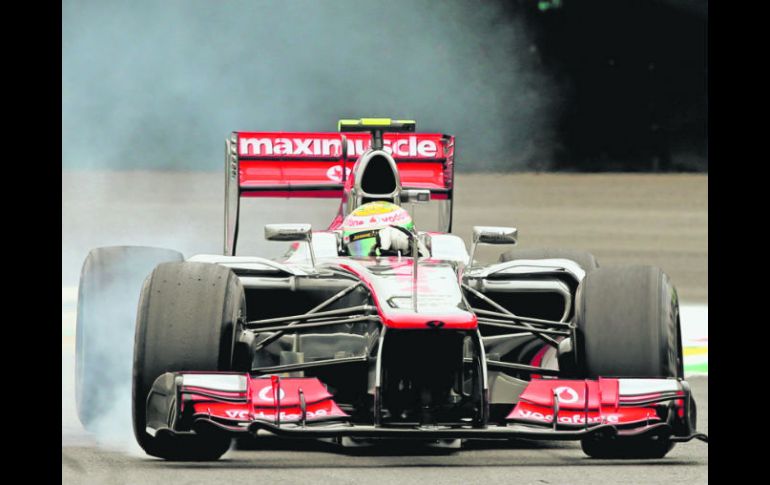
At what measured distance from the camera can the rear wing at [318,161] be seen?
475 inches

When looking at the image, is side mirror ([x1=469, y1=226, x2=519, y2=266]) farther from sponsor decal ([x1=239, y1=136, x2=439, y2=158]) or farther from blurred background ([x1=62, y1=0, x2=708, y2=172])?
blurred background ([x1=62, y1=0, x2=708, y2=172])

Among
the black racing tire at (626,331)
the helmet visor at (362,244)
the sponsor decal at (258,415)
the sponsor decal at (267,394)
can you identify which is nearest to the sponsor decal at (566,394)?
the black racing tire at (626,331)

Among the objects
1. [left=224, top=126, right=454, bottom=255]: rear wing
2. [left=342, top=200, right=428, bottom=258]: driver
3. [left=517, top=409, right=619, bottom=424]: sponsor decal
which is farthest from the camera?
[left=224, top=126, right=454, bottom=255]: rear wing

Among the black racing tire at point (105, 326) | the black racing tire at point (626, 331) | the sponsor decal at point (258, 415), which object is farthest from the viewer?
the black racing tire at point (105, 326)

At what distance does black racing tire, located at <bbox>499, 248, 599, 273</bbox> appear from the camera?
36.6 feet

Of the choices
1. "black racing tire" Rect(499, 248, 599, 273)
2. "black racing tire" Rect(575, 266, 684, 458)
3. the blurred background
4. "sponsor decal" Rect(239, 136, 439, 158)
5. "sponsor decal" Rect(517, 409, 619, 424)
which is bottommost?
"sponsor decal" Rect(517, 409, 619, 424)

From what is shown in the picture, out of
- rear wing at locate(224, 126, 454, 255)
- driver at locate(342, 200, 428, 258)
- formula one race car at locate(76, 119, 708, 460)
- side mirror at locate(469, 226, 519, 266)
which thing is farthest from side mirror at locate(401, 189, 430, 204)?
side mirror at locate(469, 226, 519, 266)

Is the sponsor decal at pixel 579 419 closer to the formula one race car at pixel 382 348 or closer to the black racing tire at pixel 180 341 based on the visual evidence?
the formula one race car at pixel 382 348

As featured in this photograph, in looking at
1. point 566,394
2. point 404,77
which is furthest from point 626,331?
point 404,77

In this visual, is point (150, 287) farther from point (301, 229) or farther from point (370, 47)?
point (370, 47)

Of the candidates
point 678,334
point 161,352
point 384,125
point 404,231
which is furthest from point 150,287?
point 384,125

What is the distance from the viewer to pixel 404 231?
407 inches

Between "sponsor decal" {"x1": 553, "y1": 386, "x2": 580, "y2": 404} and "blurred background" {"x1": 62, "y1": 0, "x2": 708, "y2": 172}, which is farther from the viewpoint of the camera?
"blurred background" {"x1": 62, "y1": 0, "x2": 708, "y2": 172}

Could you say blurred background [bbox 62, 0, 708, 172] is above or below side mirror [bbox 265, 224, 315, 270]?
above
